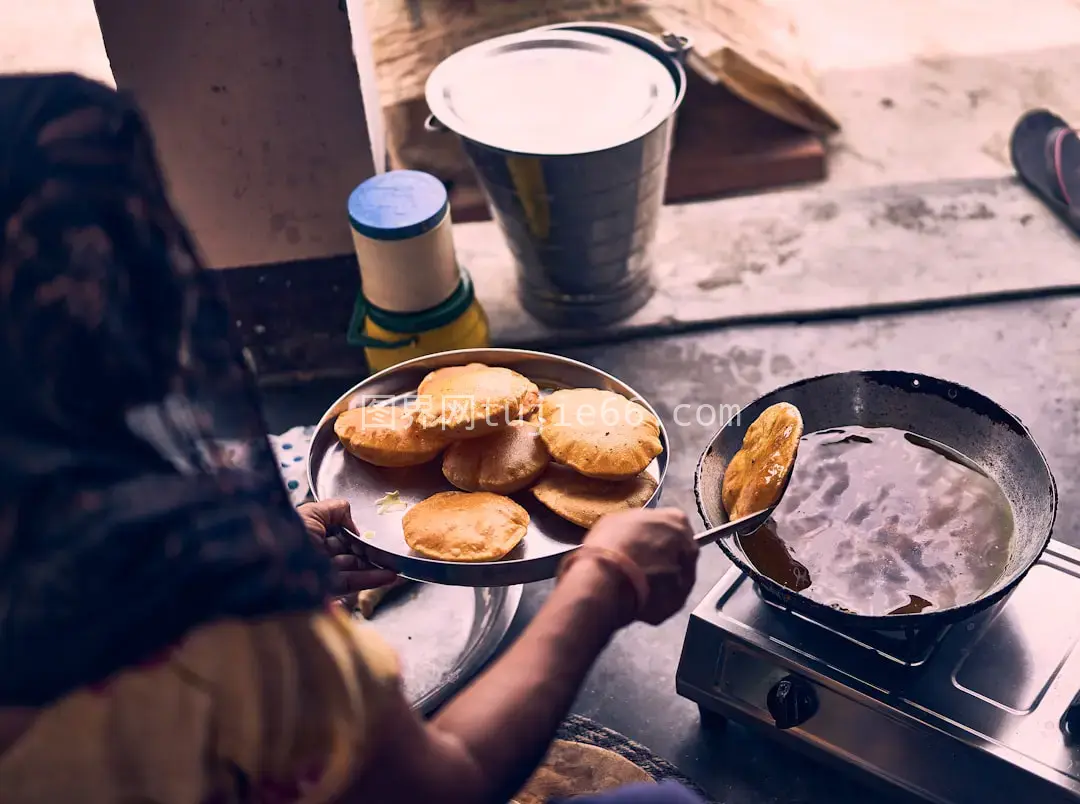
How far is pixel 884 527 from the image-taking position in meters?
1.56

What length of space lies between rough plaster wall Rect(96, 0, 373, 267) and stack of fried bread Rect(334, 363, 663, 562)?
108 cm

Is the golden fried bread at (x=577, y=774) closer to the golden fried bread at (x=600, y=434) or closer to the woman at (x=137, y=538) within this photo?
the golden fried bread at (x=600, y=434)

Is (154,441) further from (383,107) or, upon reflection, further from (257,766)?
(383,107)

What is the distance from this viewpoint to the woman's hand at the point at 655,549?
1222 millimetres

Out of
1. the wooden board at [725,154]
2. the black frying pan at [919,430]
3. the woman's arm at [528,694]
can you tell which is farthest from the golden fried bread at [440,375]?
the wooden board at [725,154]

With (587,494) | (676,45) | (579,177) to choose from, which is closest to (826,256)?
(676,45)

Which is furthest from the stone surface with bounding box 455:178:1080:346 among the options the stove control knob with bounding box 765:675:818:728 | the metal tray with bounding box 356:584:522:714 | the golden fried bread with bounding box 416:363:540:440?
the stove control knob with bounding box 765:675:818:728

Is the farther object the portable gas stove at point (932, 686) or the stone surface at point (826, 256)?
the stone surface at point (826, 256)

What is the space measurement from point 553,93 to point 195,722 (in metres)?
2.12

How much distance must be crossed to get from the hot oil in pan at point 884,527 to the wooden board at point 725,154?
1.95 m

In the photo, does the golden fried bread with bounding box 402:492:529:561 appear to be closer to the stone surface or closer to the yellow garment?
the yellow garment

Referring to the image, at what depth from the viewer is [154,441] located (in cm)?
79

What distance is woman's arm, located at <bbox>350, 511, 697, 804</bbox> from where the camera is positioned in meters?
0.92

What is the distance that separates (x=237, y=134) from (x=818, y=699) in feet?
6.65
